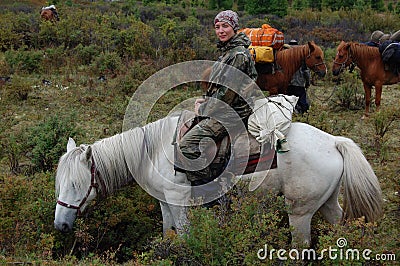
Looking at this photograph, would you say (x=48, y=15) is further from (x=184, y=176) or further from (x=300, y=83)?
(x=184, y=176)

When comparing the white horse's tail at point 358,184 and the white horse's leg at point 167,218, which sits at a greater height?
the white horse's tail at point 358,184

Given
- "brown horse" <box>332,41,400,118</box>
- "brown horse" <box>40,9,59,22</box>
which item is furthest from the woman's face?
"brown horse" <box>40,9,59,22</box>

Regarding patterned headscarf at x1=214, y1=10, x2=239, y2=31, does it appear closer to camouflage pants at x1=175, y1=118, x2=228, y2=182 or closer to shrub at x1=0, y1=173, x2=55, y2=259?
camouflage pants at x1=175, y1=118, x2=228, y2=182

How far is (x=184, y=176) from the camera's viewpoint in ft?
11.6

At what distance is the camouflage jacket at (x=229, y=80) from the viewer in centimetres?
327

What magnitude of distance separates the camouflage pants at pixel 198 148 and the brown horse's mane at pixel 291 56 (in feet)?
14.1

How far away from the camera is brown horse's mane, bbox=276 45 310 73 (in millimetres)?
7387

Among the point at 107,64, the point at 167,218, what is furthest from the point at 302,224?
the point at 107,64

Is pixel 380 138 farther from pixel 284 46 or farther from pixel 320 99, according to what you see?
pixel 320 99

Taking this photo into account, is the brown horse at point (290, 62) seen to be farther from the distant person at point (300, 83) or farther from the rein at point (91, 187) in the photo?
the rein at point (91, 187)

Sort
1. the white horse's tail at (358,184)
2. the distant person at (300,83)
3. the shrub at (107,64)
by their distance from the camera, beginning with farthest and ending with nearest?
the shrub at (107,64)
the distant person at (300,83)
the white horse's tail at (358,184)

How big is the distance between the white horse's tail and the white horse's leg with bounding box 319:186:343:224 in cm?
19

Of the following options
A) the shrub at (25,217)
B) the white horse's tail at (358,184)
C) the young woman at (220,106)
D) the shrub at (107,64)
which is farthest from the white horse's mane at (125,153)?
the shrub at (107,64)

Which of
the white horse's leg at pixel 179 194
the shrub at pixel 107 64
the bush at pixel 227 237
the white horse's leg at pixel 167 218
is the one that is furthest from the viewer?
the shrub at pixel 107 64
